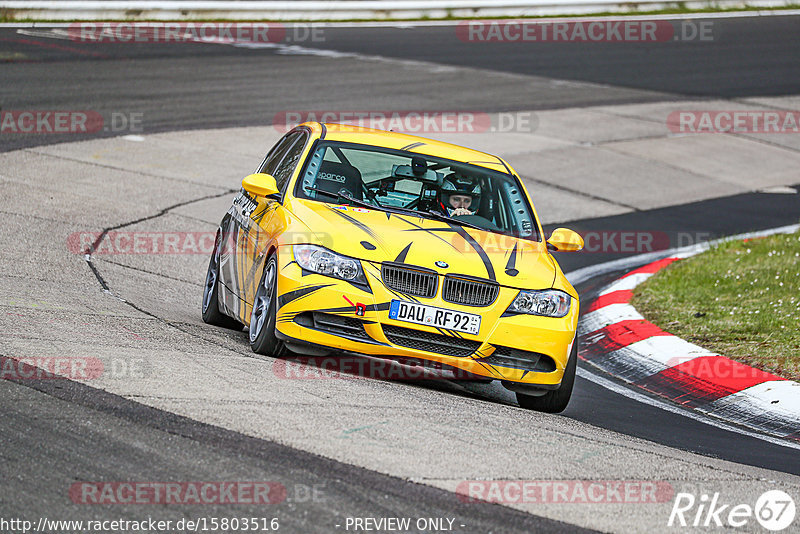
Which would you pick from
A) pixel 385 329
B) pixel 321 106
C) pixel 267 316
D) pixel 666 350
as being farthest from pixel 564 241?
pixel 321 106

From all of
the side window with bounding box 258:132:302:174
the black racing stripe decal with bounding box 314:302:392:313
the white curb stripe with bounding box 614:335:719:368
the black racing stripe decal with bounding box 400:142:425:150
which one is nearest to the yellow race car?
the black racing stripe decal with bounding box 314:302:392:313

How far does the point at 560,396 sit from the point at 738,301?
3608 millimetres

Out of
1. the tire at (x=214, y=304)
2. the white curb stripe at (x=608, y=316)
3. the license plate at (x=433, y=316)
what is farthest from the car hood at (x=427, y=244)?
the white curb stripe at (x=608, y=316)

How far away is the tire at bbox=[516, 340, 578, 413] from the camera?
727 cm

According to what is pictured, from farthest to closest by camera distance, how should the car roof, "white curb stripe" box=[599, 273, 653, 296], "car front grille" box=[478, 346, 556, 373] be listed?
"white curb stripe" box=[599, 273, 653, 296] < the car roof < "car front grille" box=[478, 346, 556, 373]

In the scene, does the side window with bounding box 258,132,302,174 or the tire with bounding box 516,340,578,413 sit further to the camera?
the side window with bounding box 258,132,302,174

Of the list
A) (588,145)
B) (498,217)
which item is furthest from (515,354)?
(588,145)

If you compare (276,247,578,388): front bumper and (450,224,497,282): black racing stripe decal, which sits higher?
(450,224,497,282): black racing stripe decal

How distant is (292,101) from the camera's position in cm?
1961

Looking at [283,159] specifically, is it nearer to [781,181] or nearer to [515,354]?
[515,354]

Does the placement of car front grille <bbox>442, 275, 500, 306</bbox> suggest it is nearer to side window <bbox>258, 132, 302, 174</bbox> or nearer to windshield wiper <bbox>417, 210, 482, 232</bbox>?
windshield wiper <bbox>417, 210, 482, 232</bbox>

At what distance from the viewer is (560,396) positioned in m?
7.34

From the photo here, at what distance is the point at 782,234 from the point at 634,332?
174 inches

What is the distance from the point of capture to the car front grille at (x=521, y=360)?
700 centimetres
